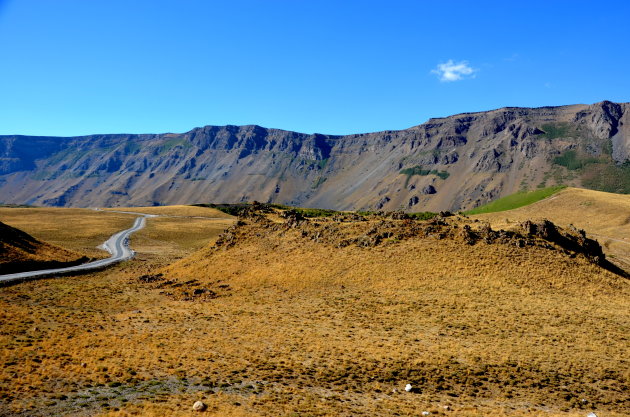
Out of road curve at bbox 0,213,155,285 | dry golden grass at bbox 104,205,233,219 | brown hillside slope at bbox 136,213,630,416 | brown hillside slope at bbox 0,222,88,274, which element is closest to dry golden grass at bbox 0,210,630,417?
brown hillside slope at bbox 136,213,630,416

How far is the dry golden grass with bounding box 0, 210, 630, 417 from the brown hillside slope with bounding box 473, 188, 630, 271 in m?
56.6

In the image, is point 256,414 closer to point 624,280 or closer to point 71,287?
point 71,287

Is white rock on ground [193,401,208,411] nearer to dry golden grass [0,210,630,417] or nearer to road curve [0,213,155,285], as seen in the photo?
dry golden grass [0,210,630,417]

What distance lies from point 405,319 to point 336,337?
25.0ft

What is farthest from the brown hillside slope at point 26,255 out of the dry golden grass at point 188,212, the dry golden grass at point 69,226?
the dry golden grass at point 188,212

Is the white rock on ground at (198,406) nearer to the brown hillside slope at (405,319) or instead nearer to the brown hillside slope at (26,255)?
the brown hillside slope at (405,319)

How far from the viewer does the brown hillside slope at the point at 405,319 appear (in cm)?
2180

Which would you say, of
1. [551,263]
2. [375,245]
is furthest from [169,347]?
[551,263]

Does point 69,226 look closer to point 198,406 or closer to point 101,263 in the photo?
point 101,263

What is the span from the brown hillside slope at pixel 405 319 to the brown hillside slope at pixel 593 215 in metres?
52.1

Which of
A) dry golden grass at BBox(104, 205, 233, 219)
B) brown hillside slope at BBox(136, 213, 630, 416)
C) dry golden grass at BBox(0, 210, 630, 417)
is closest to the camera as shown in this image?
dry golden grass at BBox(0, 210, 630, 417)

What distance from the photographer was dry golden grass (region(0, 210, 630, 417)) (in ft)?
67.1

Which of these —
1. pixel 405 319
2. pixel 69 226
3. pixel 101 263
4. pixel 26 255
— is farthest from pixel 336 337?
pixel 69 226

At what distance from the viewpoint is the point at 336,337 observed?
97.8 feet
